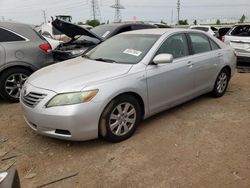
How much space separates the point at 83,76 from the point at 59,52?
9.12ft

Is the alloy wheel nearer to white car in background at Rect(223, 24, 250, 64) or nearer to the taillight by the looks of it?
the taillight

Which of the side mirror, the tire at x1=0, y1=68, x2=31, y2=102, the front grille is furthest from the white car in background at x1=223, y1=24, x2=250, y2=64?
the front grille

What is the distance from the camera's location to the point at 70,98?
10.8 feet

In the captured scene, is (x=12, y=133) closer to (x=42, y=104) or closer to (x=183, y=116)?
(x=42, y=104)

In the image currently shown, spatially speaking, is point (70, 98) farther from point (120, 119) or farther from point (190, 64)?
point (190, 64)

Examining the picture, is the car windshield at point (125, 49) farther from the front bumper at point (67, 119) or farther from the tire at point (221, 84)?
the tire at point (221, 84)

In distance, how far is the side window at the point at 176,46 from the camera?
4328 mm

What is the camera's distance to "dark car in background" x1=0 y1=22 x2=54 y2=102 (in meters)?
5.36

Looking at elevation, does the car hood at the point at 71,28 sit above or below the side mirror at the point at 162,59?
above

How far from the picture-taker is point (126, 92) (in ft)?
12.1

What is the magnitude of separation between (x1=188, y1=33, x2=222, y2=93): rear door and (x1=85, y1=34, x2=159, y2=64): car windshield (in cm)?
92

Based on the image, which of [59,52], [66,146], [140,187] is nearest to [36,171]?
[66,146]

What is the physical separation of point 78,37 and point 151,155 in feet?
16.2

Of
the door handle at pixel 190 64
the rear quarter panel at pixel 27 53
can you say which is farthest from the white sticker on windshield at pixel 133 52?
the rear quarter panel at pixel 27 53
